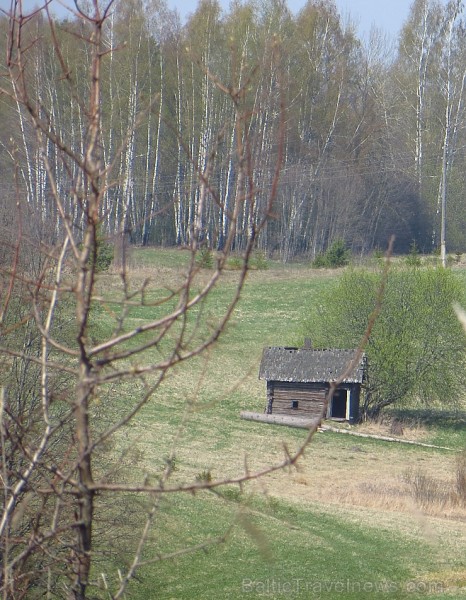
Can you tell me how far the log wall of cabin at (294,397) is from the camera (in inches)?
1203

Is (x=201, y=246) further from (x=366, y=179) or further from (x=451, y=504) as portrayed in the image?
(x=366, y=179)

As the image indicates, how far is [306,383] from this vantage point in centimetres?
3084

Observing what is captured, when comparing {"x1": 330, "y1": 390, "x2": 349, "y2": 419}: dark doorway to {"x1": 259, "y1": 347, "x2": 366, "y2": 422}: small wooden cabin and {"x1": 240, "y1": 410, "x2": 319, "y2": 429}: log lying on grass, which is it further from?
{"x1": 240, "y1": 410, "x2": 319, "y2": 429}: log lying on grass

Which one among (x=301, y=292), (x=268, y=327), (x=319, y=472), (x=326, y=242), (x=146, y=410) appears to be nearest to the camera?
(x=319, y=472)

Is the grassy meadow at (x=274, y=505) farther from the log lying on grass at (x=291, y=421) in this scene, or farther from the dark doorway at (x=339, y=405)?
the dark doorway at (x=339, y=405)

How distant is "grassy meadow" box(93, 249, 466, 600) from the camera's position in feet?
40.1

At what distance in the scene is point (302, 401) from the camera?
30781 mm

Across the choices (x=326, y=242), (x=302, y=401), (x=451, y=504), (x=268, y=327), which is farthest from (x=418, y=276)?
(x=326, y=242)

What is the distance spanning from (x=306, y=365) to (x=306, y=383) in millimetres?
593

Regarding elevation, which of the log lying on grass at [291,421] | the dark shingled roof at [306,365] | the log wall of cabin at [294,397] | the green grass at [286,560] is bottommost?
the log lying on grass at [291,421]

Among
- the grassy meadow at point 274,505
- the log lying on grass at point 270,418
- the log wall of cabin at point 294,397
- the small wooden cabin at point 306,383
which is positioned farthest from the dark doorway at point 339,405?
the log lying on grass at point 270,418

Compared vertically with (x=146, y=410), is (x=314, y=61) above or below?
above

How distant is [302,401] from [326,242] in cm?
2972

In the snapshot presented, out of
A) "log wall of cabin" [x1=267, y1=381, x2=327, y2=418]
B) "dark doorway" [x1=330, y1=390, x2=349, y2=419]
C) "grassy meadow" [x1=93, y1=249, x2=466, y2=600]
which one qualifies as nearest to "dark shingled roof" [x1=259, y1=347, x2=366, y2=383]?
"log wall of cabin" [x1=267, y1=381, x2=327, y2=418]
